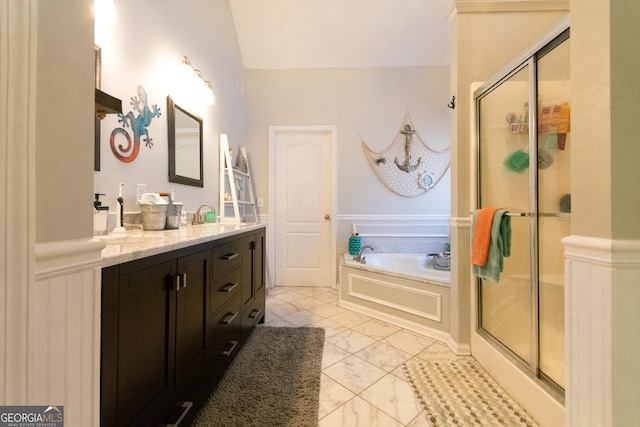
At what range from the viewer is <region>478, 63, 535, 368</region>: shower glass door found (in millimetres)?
1412

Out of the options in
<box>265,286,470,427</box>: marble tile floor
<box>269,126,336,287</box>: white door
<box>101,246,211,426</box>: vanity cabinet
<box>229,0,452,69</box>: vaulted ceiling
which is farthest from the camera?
<box>269,126,336,287</box>: white door

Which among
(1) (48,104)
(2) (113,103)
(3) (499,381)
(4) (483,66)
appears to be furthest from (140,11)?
(3) (499,381)

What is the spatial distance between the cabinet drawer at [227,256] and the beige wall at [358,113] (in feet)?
5.76

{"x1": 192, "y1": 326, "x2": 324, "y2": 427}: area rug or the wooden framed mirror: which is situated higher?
the wooden framed mirror

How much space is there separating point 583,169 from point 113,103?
1681 mm

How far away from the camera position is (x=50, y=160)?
0.49 m

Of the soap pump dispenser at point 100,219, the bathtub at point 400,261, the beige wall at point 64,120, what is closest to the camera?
the beige wall at point 64,120

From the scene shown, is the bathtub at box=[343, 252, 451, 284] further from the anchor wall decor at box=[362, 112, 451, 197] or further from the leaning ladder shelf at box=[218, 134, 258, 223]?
the leaning ladder shelf at box=[218, 134, 258, 223]

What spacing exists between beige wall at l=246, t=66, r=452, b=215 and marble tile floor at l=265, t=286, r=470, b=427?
1.33 metres

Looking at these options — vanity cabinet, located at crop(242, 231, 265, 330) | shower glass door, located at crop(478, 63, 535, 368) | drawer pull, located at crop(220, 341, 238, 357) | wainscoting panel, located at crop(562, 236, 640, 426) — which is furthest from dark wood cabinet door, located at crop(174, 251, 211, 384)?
shower glass door, located at crop(478, 63, 535, 368)

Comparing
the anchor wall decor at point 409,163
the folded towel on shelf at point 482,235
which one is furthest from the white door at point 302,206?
the folded towel on shelf at point 482,235

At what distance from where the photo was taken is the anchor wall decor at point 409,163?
10.6 ft

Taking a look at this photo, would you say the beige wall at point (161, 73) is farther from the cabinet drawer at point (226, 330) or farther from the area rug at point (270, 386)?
the area rug at point (270, 386)

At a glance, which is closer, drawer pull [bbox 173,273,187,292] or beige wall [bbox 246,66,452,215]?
drawer pull [bbox 173,273,187,292]
